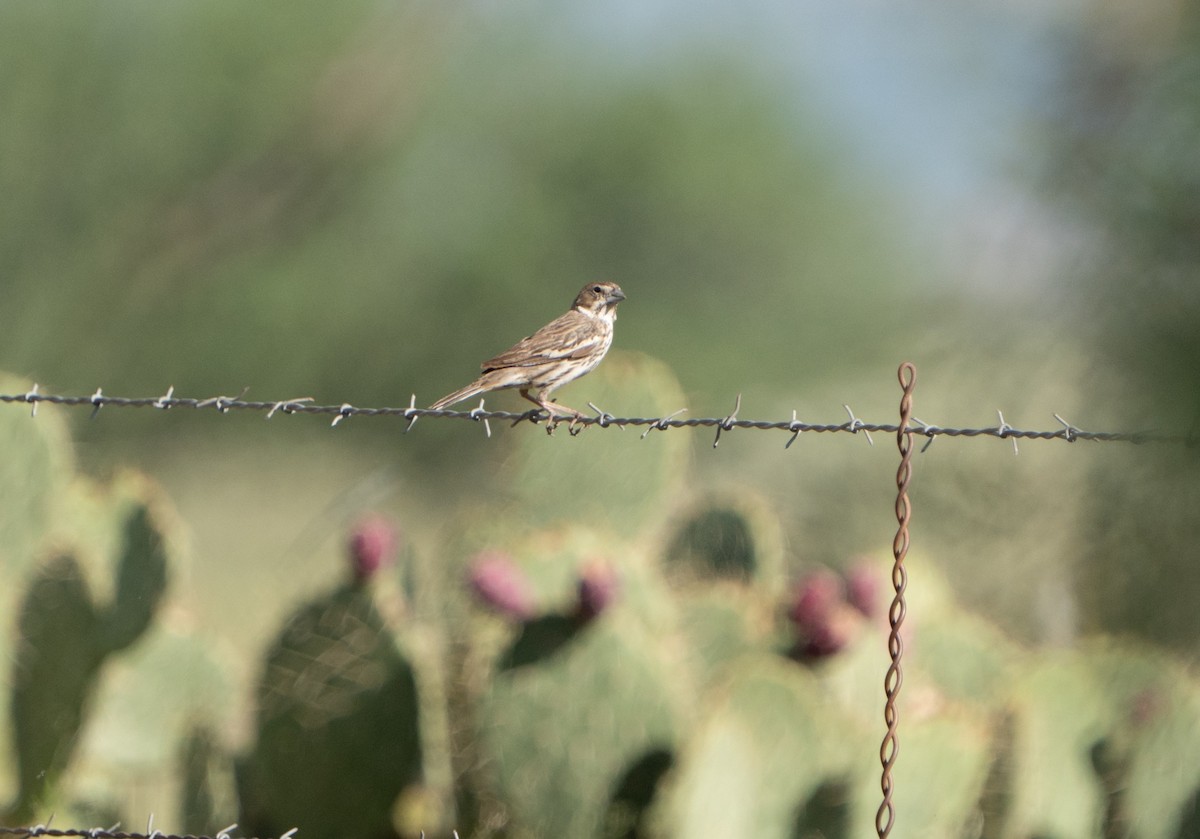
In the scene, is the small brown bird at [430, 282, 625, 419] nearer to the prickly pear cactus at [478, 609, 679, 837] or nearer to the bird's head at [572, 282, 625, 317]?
the bird's head at [572, 282, 625, 317]

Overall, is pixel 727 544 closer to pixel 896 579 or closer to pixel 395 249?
pixel 896 579

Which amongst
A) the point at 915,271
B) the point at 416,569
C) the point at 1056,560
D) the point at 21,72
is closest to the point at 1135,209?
the point at 1056,560

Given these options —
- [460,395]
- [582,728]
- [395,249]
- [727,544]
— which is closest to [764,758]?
[582,728]

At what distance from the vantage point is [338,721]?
548 cm

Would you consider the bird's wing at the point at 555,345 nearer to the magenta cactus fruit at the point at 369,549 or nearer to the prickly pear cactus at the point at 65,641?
the magenta cactus fruit at the point at 369,549

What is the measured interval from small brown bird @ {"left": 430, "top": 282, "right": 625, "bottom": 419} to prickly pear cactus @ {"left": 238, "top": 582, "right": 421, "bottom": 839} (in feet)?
2.73

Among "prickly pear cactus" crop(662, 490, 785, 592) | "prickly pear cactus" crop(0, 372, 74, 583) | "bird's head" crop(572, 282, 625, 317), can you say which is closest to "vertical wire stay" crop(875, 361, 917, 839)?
"bird's head" crop(572, 282, 625, 317)

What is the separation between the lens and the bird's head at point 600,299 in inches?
238

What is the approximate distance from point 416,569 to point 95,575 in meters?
1.22

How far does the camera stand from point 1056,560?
31.5 feet

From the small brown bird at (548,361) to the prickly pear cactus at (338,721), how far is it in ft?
2.73

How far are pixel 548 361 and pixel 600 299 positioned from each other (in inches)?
27.8

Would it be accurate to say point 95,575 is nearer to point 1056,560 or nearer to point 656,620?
point 656,620

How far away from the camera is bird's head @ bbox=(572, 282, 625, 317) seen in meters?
6.04
